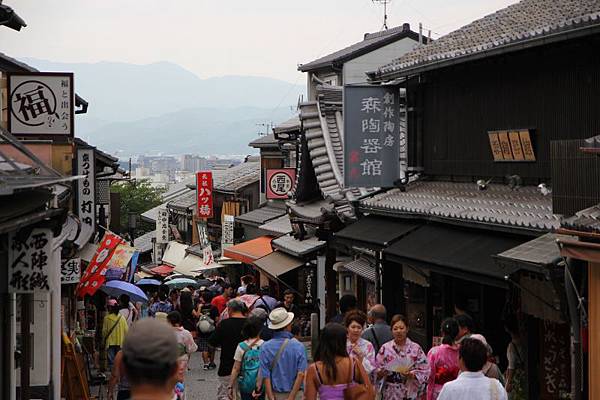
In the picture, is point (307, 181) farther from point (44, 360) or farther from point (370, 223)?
point (44, 360)

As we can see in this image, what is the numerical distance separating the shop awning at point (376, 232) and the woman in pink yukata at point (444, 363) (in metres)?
6.81

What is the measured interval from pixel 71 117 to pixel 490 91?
7018 mm

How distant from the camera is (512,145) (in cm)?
1667

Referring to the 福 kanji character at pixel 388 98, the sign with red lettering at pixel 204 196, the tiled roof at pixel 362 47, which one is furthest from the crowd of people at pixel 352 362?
the sign with red lettering at pixel 204 196

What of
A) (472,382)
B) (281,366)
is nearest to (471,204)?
(281,366)

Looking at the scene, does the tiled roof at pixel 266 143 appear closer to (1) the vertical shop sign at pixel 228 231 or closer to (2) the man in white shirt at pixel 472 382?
(1) the vertical shop sign at pixel 228 231

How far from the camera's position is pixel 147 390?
13.9 ft

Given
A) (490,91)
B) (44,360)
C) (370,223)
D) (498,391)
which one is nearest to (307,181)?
(370,223)

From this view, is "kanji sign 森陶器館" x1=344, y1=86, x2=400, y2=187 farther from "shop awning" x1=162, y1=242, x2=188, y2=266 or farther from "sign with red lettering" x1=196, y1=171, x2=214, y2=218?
"shop awning" x1=162, y1=242, x2=188, y2=266

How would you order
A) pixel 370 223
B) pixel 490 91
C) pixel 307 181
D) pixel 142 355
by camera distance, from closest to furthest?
pixel 142 355 → pixel 490 91 → pixel 370 223 → pixel 307 181

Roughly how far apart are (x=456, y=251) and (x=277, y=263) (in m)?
13.4

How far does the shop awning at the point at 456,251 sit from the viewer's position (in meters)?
14.1

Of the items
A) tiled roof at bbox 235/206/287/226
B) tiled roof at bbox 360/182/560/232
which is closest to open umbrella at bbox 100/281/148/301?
tiled roof at bbox 360/182/560/232

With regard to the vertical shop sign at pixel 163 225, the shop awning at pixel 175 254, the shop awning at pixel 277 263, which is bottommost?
the shop awning at pixel 175 254
